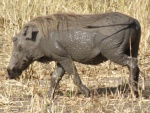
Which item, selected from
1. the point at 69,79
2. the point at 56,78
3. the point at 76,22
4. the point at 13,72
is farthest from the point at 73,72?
the point at 69,79

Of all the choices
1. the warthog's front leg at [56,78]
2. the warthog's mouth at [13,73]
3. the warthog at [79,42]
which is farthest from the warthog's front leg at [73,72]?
the warthog's mouth at [13,73]

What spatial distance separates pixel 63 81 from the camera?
7.48 metres

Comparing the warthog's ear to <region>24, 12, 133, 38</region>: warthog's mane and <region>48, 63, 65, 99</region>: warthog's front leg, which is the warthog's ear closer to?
<region>24, 12, 133, 38</region>: warthog's mane

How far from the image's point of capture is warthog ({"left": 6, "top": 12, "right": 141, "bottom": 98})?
20.4 feet

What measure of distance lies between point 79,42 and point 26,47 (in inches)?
24.8

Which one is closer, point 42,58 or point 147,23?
point 42,58

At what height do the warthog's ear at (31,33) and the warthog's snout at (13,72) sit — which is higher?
the warthog's ear at (31,33)

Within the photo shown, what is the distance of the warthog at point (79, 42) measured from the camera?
6.21 m

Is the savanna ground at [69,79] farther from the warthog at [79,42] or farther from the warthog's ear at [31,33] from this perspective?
the warthog's ear at [31,33]

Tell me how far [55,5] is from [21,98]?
4022mm

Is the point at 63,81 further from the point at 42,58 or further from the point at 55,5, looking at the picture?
the point at 55,5

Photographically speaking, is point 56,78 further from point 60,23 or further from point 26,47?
point 60,23

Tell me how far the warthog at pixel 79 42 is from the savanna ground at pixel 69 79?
0.92 feet

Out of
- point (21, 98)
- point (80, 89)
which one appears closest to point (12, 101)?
point (21, 98)
